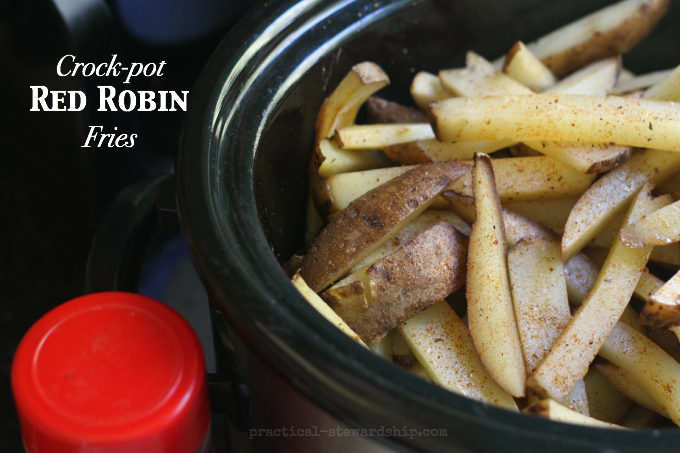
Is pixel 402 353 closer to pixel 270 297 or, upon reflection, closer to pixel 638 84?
pixel 270 297

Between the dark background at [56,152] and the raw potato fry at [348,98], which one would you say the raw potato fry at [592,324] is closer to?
the raw potato fry at [348,98]

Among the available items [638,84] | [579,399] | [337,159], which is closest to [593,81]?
[638,84]

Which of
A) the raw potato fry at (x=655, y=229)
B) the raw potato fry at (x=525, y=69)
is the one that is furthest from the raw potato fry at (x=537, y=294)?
the raw potato fry at (x=525, y=69)

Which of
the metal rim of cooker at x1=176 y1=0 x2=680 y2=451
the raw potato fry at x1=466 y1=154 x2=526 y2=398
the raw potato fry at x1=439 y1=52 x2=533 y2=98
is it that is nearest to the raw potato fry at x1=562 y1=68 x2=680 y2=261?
the raw potato fry at x1=466 y1=154 x2=526 y2=398

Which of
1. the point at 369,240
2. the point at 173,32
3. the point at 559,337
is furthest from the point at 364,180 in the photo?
the point at 173,32

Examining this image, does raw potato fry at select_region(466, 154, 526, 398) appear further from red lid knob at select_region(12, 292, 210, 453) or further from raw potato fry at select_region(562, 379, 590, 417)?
red lid knob at select_region(12, 292, 210, 453)

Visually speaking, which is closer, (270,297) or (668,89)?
(270,297)
